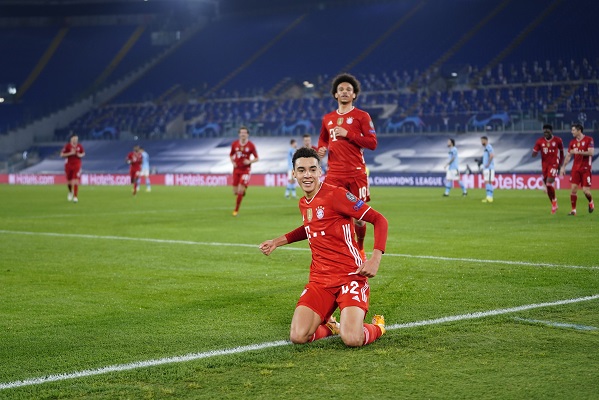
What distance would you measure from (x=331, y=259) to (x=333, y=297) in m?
0.31

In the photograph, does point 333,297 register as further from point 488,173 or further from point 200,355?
point 488,173

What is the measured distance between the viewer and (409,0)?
6094 cm

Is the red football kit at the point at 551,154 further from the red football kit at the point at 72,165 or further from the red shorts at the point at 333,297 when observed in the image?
the red shorts at the point at 333,297

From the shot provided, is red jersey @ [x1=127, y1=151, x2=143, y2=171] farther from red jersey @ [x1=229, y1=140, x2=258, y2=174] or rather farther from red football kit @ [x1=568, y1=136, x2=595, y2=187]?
red football kit @ [x1=568, y1=136, x2=595, y2=187]

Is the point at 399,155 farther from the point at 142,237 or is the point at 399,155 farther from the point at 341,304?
the point at 341,304

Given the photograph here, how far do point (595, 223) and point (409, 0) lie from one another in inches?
1836

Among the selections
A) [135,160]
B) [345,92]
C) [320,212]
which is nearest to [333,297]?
[320,212]

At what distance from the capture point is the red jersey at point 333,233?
21.2 feet

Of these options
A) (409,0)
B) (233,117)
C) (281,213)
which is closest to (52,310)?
(281,213)

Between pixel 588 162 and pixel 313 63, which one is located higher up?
pixel 313 63

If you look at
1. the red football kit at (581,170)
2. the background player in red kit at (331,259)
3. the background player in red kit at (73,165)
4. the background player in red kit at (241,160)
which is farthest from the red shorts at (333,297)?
the background player in red kit at (73,165)

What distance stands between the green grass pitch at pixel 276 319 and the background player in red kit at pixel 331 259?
19cm

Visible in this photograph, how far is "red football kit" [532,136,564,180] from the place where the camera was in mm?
21125

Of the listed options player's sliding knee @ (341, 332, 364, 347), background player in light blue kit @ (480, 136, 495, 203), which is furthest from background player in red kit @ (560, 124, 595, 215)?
player's sliding knee @ (341, 332, 364, 347)
